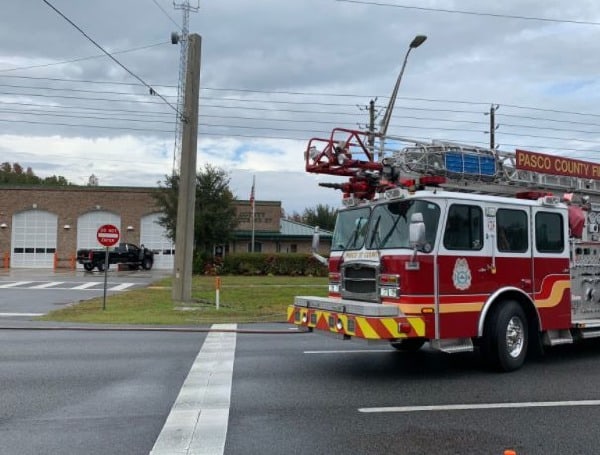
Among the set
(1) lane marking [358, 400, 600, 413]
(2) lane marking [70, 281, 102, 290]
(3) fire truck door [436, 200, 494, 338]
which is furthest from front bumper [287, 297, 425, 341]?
(2) lane marking [70, 281, 102, 290]

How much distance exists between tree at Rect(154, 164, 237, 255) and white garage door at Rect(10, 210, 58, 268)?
46.4ft

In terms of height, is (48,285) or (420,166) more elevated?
(420,166)

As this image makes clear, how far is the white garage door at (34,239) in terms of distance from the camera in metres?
46.9

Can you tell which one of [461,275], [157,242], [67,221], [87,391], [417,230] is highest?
[67,221]

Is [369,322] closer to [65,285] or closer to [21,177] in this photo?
[65,285]

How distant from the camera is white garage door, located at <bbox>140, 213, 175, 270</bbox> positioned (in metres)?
47.3

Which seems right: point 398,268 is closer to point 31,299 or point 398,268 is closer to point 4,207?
point 31,299

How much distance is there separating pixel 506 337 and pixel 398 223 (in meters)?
2.16

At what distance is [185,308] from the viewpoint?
18156mm

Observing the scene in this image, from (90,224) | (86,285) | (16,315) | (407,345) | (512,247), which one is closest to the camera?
(512,247)

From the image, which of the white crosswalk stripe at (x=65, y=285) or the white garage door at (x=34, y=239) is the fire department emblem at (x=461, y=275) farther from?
the white garage door at (x=34, y=239)

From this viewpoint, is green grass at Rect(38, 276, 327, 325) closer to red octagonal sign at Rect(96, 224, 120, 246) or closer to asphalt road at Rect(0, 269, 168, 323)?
asphalt road at Rect(0, 269, 168, 323)

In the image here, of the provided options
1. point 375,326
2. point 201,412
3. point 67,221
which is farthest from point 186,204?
point 67,221

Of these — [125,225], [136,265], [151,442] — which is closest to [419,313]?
[151,442]
